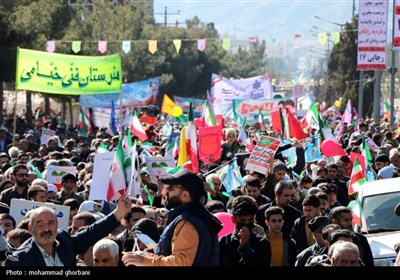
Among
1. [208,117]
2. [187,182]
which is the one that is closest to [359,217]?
[187,182]

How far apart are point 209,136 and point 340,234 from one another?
9491mm

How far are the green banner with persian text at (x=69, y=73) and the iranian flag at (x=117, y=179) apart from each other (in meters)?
12.3

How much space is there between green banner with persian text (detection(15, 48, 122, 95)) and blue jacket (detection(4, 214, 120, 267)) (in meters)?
15.7

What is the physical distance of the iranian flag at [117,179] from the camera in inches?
436

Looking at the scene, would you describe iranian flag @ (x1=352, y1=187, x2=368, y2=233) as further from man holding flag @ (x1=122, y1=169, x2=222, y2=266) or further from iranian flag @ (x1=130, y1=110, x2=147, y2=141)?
iranian flag @ (x1=130, y1=110, x2=147, y2=141)

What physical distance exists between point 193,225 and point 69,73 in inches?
705

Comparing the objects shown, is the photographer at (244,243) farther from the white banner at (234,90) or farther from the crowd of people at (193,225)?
the white banner at (234,90)

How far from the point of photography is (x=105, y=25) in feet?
207

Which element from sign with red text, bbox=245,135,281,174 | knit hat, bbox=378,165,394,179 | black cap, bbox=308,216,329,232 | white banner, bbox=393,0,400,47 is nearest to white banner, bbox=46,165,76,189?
sign with red text, bbox=245,135,281,174

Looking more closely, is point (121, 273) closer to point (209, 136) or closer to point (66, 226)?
point (66, 226)

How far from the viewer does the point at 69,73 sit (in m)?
24.4

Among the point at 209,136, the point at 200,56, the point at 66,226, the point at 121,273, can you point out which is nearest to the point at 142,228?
the point at 66,226

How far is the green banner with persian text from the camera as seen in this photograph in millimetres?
23469

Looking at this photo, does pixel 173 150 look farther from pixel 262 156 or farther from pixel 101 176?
pixel 101 176
